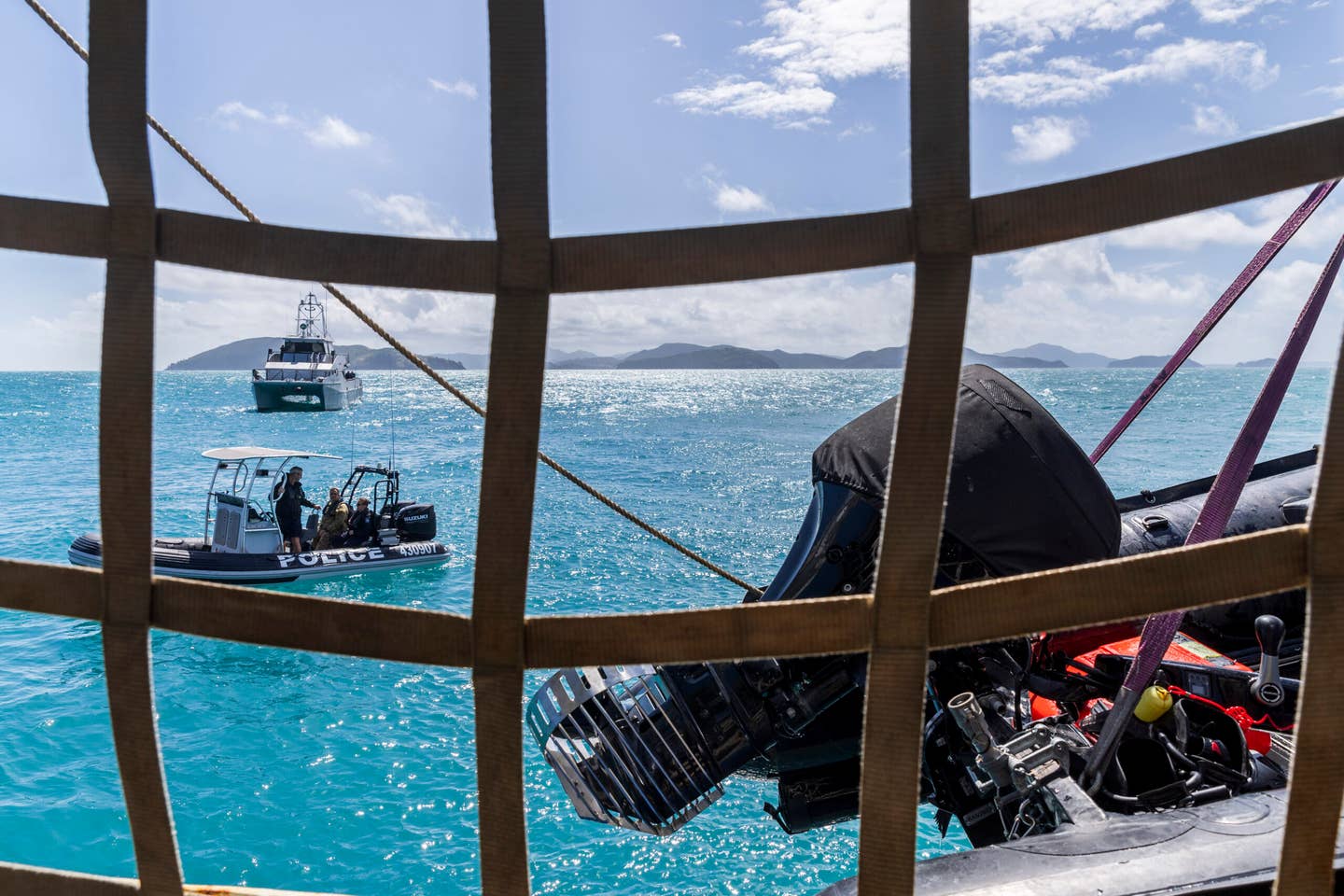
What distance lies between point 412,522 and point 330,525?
1406 millimetres

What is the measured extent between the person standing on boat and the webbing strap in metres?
15.0

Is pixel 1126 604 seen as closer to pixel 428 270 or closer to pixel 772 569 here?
pixel 428 270

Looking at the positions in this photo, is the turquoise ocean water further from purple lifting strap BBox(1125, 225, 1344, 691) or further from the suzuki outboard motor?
the suzuki outboard motor

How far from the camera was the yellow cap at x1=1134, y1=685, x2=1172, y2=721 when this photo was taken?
3.23 m

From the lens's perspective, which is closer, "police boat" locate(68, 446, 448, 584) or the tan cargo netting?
the tan cargo netting

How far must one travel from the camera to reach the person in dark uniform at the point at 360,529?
16.2 meters

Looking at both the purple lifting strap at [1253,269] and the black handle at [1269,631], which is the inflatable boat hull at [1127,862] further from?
the purple lifting strap at [1253,269]

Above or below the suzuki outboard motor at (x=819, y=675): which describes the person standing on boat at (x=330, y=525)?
below

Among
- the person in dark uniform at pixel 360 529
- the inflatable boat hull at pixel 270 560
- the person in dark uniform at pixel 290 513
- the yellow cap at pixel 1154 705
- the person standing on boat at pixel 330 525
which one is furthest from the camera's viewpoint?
the person in dark uniform at pixel 360 529

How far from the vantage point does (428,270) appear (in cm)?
106

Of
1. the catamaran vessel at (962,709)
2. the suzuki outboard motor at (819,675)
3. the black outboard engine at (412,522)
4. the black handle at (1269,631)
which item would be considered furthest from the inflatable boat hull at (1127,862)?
the black outboard engine at (412,522)

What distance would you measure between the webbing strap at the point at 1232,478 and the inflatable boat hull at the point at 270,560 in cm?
1322

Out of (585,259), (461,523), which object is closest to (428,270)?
(585,259)

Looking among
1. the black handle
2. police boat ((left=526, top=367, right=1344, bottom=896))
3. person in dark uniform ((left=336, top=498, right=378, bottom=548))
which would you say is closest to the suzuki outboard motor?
police boat ((left=526, top=367, right=1344, bottom=896))
